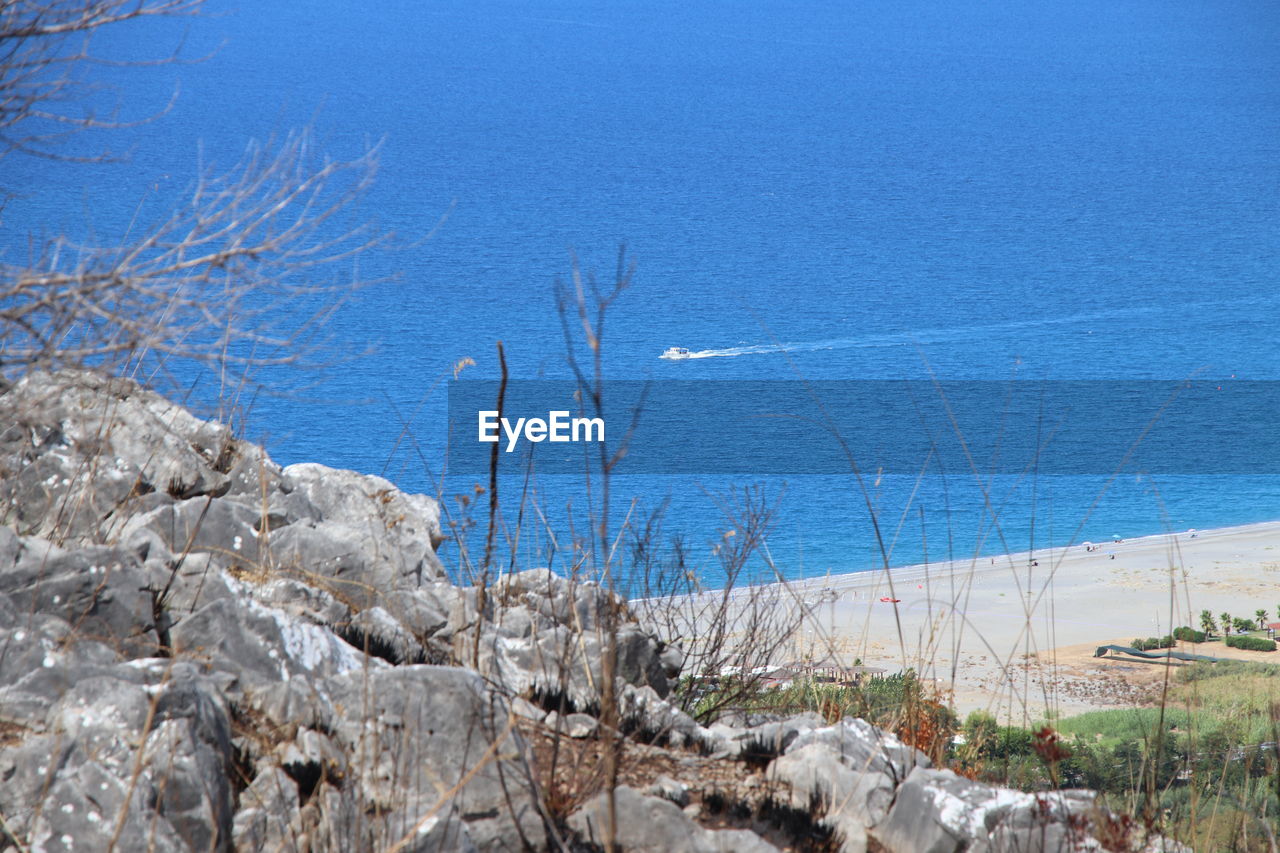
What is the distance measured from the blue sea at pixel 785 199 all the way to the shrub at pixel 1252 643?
974cm

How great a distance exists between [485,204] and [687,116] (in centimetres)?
3647

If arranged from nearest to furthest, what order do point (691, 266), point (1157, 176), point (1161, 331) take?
point (1161, 331) < point (691, 266) < point (1157, 176)

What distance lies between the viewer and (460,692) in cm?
279

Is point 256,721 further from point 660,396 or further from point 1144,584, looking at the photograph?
point 660,396

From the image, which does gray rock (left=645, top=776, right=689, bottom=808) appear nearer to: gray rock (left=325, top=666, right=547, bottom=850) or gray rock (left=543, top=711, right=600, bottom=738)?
gray rock (left=543, top=711, right=600, bottom=738)

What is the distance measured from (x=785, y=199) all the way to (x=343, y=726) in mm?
100163

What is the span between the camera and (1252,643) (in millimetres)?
29688


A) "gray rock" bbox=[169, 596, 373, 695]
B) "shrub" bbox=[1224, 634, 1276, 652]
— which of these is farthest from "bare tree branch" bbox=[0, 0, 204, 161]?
"shrub" bbox=[1224, 634, 1276, 652]

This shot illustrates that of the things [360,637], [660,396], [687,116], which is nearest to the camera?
[360,637]

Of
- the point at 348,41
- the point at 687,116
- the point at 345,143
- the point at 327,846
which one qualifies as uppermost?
the point at 348,41

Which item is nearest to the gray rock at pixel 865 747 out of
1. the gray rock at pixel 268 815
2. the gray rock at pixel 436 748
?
the gray rock at pixel 436 748

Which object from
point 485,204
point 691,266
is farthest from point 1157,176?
point 485,204

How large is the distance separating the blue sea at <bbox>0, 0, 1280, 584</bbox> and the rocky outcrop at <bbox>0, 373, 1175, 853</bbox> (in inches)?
42.7

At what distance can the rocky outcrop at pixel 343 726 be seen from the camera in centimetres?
232
